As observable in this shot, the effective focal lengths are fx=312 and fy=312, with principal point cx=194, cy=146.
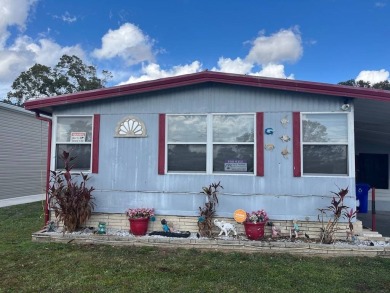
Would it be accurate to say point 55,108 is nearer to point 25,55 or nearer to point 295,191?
point 295,191

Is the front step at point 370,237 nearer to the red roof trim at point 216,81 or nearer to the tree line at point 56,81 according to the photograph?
the red roof trim at point 216,81

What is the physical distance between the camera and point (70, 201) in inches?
229

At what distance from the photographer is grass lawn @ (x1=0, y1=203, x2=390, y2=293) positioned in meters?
3.71

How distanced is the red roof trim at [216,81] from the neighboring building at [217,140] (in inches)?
0.7

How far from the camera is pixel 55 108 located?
254 inches

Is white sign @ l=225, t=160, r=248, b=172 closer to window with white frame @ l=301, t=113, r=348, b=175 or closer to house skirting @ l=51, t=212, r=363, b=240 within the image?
house skirting @ l=51, t=212, r=363, b=240

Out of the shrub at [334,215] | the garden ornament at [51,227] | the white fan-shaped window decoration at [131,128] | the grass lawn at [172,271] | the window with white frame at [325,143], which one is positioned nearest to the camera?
the grass lawn at [172,271]

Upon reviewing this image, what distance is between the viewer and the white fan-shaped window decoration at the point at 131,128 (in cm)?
618

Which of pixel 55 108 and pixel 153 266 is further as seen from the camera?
pixel 55 108

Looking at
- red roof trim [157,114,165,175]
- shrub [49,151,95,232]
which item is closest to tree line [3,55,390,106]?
shrub [49,151,95,232]

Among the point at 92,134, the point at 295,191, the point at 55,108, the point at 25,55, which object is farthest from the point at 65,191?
the point at 25,55

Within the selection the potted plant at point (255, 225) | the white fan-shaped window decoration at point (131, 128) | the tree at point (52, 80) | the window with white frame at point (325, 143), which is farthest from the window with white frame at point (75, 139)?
the tree at point (52, 80)

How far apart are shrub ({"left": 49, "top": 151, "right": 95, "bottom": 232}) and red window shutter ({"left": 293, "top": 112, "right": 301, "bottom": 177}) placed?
12.7 ft

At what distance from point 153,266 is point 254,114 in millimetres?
3199
